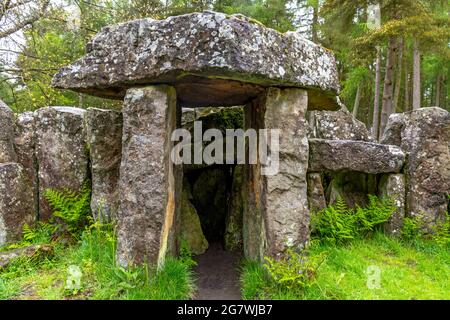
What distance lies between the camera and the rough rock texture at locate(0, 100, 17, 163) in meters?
4.44

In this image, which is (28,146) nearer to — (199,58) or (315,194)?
A: (199,58)

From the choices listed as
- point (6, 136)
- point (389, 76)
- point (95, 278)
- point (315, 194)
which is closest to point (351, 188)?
point (315, 194)

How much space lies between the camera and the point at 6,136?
4492 millimetres

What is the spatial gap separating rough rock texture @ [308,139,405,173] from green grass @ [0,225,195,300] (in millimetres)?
2534

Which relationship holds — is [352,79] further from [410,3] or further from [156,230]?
[156,230]

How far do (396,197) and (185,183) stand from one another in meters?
3.36

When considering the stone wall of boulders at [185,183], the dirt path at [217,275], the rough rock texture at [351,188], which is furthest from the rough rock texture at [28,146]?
the rough rock texture at [351,188]

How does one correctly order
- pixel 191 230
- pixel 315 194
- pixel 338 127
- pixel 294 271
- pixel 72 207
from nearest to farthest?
pixel 294 271, pixel 72 207, pixel 315 194, pixel 191 230, pixel 338 127

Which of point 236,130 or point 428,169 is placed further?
point 236,130

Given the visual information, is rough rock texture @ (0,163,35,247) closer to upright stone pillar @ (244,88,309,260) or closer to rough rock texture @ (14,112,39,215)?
rough rock texture @ (14,112,39,215)

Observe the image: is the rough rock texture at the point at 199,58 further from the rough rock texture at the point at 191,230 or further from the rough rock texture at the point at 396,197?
the rough rock texture at the point at 191,230

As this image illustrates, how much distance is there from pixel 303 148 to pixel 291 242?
102 cm
